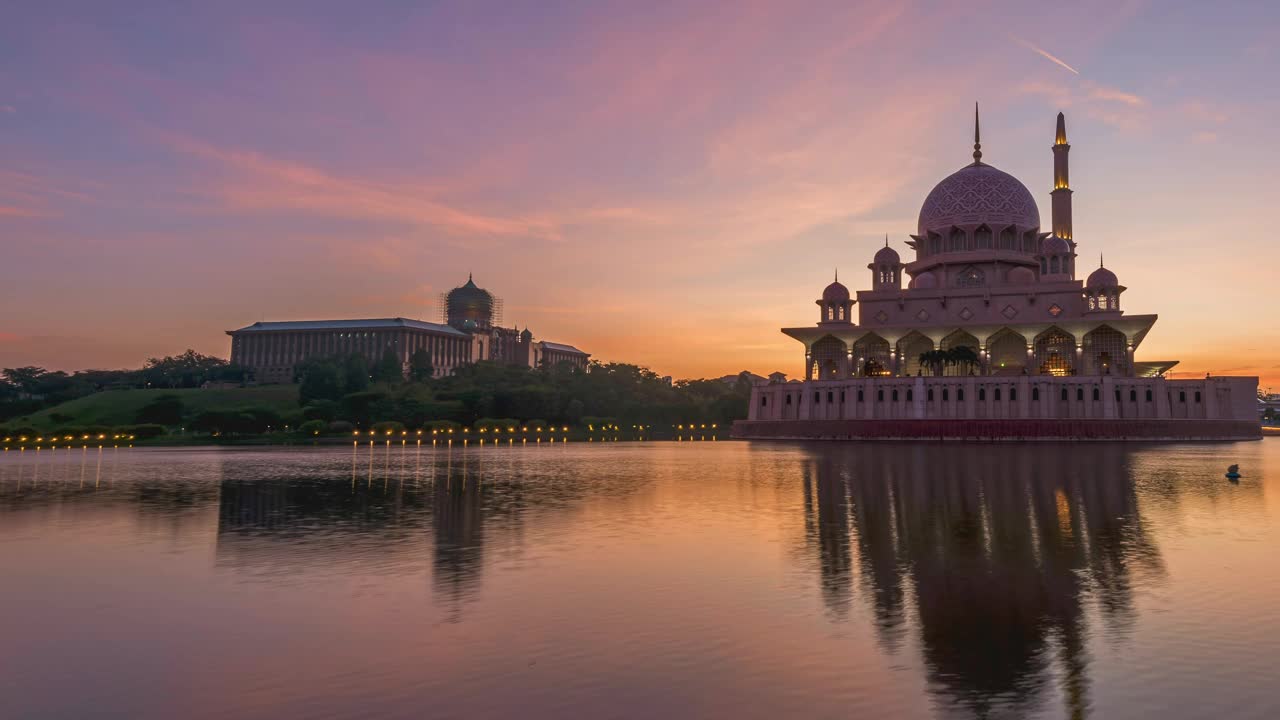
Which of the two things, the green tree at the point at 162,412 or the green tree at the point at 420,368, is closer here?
the green tree at the point at 162,412

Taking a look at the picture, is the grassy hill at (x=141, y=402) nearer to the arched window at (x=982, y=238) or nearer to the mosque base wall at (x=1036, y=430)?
the mosque base wall at (x=1036, y=430)

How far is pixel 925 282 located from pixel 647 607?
261 feet

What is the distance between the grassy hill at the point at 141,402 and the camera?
140625 millimetres

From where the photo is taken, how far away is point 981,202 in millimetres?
88062

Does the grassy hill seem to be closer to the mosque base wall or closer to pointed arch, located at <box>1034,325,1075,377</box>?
the mosque base wall

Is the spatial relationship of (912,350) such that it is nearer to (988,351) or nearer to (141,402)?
(988,351)

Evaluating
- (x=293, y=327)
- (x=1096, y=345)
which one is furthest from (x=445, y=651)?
(x=293, y=327)

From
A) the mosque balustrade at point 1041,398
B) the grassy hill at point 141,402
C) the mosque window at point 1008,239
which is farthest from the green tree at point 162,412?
the mosque window at point 1008,239

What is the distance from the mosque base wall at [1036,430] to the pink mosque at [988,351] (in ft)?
0.32

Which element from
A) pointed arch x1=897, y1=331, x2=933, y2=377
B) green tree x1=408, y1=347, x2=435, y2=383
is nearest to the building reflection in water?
pointed arch x1=897, y1=331, x2=933, y2=377

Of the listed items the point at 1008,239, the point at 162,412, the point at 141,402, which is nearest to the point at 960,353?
the point at 1008,239

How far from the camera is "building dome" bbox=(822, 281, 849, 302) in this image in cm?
8675

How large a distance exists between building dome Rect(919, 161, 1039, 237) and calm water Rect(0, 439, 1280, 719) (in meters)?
66.7

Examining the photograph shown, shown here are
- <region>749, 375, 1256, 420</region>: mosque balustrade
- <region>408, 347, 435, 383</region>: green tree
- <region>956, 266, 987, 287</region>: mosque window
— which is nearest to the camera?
<region>749, 375, 1256, 420</region>: mosque balustrade
